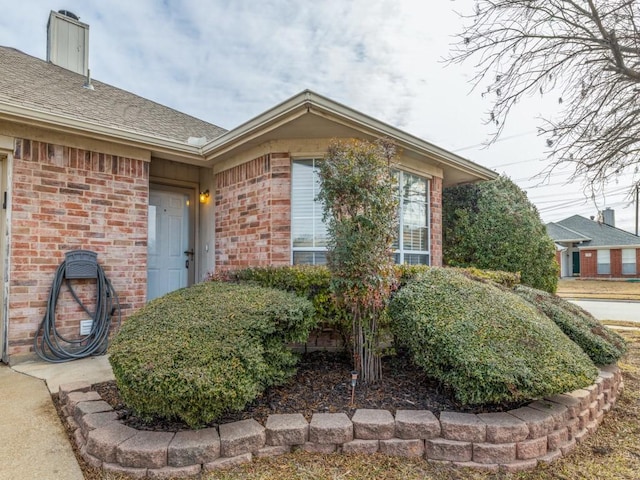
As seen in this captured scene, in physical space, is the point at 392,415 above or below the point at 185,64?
below

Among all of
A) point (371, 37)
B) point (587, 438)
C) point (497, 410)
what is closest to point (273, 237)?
point (497, 410)

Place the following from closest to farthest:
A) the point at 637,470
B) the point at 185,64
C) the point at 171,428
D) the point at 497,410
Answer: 1. the point at 637,470
2. the point at 171,428
3. the point at 497,410
4. the point at 185,64

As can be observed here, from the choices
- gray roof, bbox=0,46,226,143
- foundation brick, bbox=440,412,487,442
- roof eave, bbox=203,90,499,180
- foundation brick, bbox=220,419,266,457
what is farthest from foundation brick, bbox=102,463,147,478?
gray roof, bbox=0,46,226,143

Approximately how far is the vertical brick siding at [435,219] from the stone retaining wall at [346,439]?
3.89 meters

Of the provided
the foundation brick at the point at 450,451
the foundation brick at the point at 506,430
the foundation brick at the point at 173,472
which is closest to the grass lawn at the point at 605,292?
the foundation brick at the point at 506,430

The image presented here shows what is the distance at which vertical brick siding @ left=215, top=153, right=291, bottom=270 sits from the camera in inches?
196

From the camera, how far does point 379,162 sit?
3195 millimetres

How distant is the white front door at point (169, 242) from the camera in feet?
19.3

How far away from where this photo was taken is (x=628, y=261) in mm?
24250

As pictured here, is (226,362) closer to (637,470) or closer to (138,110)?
(637,470)

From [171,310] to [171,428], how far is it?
96 cm

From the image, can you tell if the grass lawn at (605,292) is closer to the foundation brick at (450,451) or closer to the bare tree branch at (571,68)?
the bare tree branch at (571,68)

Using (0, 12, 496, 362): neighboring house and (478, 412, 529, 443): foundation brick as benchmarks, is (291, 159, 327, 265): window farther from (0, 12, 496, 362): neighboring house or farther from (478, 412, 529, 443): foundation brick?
(478, 412, 529, 443): foundation brick

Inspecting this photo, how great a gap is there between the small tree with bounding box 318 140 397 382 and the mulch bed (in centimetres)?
24
